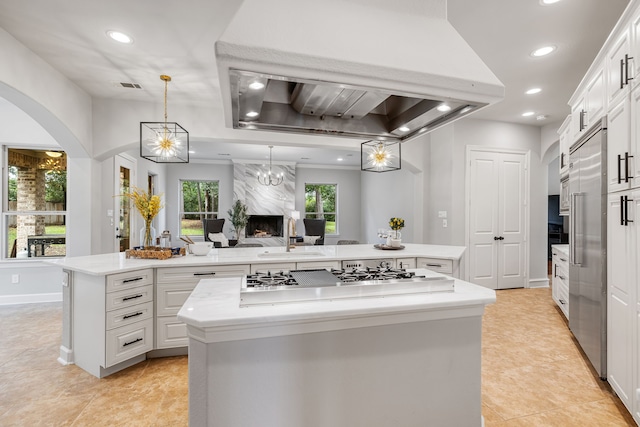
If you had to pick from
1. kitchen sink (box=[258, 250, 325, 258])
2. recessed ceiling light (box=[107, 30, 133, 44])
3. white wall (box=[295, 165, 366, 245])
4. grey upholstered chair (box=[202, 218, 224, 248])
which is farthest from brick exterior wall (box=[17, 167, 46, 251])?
white wall (box=[295, 165, 366, 245])

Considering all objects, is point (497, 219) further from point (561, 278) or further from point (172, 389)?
point (172, 389)

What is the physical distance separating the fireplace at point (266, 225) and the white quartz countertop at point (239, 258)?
560 cm

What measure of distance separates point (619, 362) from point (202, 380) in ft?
8.38

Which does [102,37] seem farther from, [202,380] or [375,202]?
[375,202]

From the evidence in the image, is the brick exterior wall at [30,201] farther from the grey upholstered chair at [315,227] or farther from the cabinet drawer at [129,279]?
the grey upholstered chair at [315,227]

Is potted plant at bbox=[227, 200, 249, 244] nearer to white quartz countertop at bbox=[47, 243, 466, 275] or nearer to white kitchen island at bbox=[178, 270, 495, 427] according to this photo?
white quartz countertop at bbox=[47, 243, 466, 275]

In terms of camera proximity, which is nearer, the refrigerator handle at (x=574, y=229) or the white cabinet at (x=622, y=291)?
the white cabinet at (x=622, y=291)

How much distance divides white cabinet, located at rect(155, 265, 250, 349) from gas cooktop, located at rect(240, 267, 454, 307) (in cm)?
121

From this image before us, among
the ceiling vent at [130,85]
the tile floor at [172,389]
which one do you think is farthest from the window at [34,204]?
the ceiling vent at [130,85]

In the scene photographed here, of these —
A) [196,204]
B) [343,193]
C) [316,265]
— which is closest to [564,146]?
[316,265]

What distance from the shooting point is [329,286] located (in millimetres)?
1559

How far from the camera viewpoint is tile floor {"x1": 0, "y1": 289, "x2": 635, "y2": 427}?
2053 mm

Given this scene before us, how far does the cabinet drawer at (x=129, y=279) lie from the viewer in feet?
8.13

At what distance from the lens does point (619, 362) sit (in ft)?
6.97
